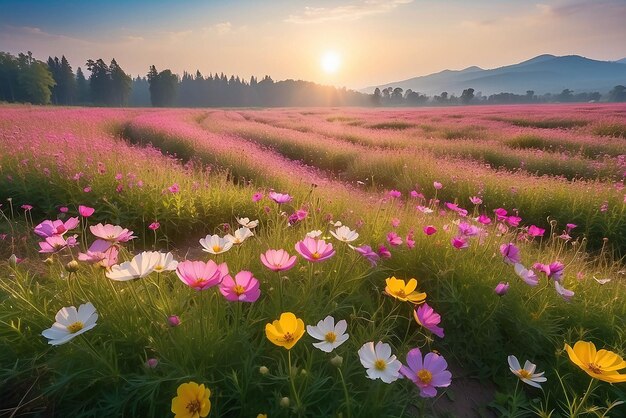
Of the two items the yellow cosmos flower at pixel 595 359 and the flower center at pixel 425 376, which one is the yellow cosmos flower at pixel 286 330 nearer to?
the flower center at pixel 425 376

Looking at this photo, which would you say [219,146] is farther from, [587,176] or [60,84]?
[60,84]

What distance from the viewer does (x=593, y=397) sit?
1.97 m

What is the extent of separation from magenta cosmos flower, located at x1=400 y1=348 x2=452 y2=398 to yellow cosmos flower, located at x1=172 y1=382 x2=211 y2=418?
25.9 inches

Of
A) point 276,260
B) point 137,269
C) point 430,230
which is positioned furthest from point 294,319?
point 430,230

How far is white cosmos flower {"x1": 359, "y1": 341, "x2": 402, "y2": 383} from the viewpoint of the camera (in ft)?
3.97

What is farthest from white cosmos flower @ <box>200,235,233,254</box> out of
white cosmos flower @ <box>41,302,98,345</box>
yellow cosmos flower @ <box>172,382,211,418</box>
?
yellow cosmos flower @ <box>172,382,211,418</box>

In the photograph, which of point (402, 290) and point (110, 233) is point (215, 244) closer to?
point (110, 233)

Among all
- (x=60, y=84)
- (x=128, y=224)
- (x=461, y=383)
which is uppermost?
(x=60, y=84)

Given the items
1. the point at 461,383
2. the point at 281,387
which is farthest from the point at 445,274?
the point at 281,387

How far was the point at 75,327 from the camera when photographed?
1.30m

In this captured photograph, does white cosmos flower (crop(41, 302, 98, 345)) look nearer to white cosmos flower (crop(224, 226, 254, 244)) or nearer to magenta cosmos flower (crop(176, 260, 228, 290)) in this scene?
magenta cosmos flower (crop(176, 260, 228, 290))

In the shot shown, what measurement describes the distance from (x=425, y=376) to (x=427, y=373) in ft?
0.04

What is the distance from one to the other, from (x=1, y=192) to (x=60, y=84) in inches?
3098

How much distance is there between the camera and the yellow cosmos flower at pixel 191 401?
1.09 m
